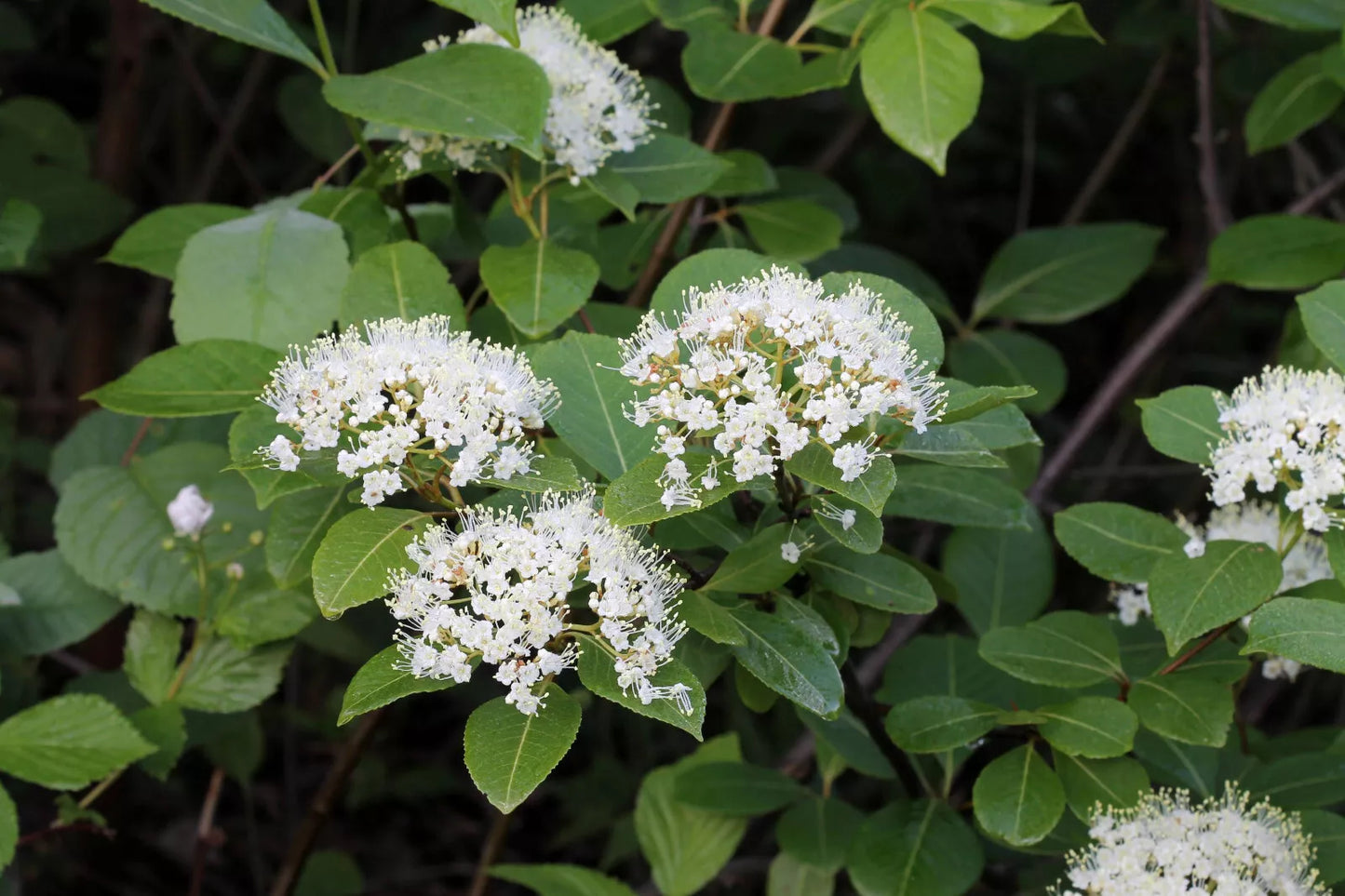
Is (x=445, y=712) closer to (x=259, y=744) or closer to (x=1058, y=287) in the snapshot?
(x=259, y=744)

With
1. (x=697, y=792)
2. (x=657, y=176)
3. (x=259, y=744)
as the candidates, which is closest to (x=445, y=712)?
(x=259, y=744)

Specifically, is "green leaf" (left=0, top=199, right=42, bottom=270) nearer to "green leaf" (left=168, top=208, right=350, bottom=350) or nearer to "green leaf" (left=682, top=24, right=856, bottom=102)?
"green leaf" (left=168, top=208, right=350, bottom=350)

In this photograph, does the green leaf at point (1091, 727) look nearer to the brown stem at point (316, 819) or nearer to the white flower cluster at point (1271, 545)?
the white flower cluster at point (1271, 545)

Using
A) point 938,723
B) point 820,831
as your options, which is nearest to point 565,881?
point 820,831

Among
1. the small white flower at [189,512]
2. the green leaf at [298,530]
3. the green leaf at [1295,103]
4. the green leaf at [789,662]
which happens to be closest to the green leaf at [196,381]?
the green leaf at [298,530]

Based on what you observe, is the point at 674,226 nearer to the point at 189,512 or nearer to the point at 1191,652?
the point at 189,512
